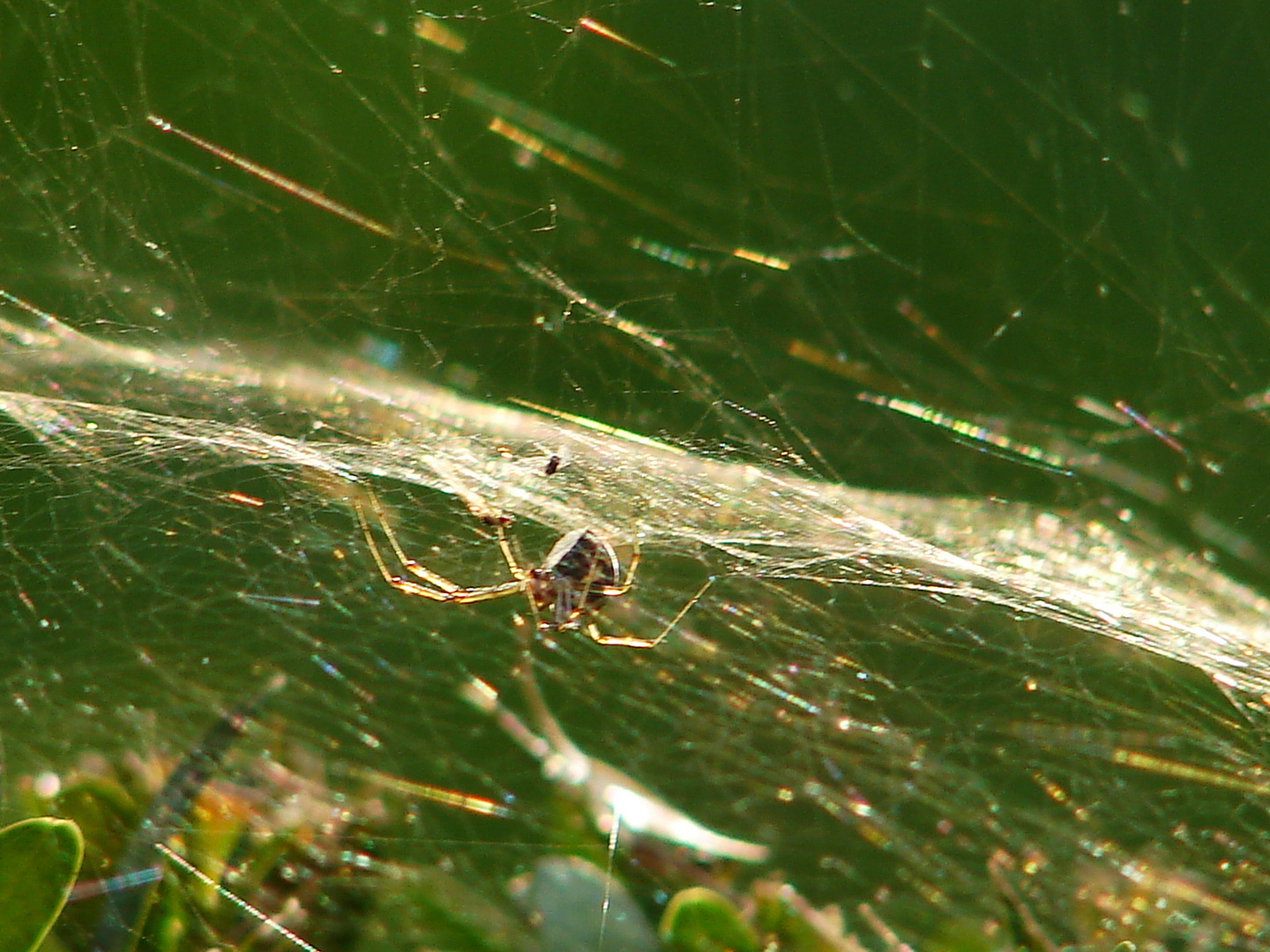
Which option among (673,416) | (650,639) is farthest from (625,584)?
(673,416)

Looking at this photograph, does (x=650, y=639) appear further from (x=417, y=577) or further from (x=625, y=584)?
(x=417, y=577)

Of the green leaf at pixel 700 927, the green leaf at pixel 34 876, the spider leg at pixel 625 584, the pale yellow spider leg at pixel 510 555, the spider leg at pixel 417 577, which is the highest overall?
the green leaf at pixel 700 927

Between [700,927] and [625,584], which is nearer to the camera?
[700,927]

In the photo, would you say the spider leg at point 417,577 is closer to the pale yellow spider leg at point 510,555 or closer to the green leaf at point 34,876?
the pale yellow spider leg at point 510,555

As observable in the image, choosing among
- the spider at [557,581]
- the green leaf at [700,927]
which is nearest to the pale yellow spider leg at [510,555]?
the spider at [557,581]

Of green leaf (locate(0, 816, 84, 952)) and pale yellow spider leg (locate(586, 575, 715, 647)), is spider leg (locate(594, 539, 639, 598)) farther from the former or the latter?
green leaf (locate(0, 816, 84, 952))

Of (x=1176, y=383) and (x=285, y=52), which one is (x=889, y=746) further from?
(x=285, y=52)

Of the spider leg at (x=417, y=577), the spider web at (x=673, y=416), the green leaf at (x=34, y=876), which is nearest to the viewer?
the green leaf at (x=34, y=876)
